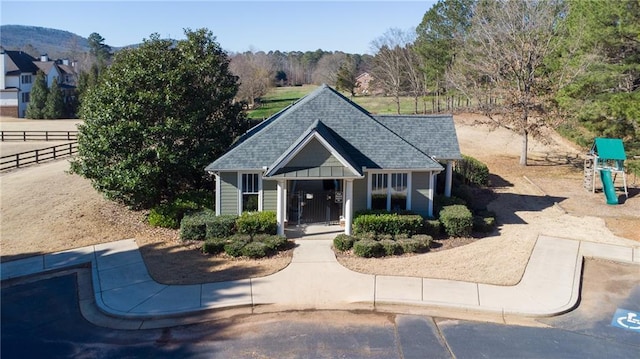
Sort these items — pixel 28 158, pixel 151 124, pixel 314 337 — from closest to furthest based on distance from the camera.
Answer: pixel 314 337 < pixel 151 124 < pixel 28 158

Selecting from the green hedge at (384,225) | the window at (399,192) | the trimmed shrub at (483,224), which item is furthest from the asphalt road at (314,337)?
the window at (399,192)

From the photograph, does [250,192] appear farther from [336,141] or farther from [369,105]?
[369,105]

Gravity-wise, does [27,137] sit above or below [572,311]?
above

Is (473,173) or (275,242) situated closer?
(275,242)

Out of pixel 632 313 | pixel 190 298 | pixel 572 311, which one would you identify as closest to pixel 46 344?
pixel 190 298

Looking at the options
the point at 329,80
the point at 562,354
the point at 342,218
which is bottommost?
the point at 562,354

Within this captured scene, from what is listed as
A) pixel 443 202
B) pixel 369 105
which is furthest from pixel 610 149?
pixel 369 105

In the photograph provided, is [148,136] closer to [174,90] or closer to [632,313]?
[174,90]
